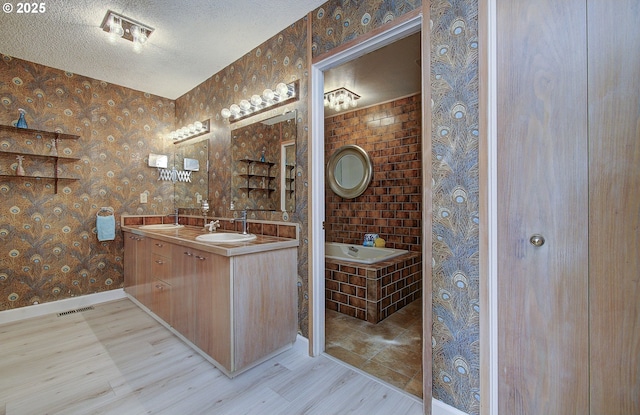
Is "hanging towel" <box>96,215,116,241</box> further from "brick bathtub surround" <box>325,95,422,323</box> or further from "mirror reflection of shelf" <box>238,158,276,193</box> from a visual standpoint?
"brick bathtub surround" <box>325,95,422,323</box>

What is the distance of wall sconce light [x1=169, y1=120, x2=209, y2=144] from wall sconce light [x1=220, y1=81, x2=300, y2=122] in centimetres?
40

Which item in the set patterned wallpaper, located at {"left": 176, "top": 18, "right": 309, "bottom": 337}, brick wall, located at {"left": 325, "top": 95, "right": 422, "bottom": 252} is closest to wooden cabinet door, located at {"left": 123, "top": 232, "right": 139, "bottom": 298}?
patterned wallpaper, located at {"left": 176, "top": 18, "right": 309, "bottom": 337}

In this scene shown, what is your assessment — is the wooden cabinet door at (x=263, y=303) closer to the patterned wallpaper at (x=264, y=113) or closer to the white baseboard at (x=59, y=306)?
the patterned wallpaper at (x=264, y=113)

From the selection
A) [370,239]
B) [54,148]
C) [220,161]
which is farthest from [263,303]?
[54,148]

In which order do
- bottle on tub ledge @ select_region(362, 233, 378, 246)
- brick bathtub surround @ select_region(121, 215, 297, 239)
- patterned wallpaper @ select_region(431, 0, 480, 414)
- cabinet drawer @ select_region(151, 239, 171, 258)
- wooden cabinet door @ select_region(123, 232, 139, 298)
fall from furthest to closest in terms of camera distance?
bottle on tub ledge @ select_region(362, 233, 378, 246) < wooden cabinet door @ select_region(123, 232, 139, 298) < cabinet drawer @ select_region(151, 239, 171, 258) < brick bathtub surround @ select_region(121, 215, 297, 239) < patterned wallpaper @ select_region(431, 0, 480, 414)

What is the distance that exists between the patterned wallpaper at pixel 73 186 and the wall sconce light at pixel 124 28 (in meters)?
1.14

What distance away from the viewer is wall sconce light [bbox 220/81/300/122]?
212 centimetres

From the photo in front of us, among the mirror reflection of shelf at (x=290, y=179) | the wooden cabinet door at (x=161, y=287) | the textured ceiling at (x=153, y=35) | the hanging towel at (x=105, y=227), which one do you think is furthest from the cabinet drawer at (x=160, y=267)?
the textured ceiling at (x=153, y=35)

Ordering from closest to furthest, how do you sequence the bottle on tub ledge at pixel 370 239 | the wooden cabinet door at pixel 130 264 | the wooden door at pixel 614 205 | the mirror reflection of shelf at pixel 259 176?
the wooden door at pixel 614 205 → the mirror reflection of shelf at pixel 259 176 → the wooden cabinet door at pixel 130 264 → the bottle on tub ledge at pixel 370 239

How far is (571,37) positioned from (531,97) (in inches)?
9.4

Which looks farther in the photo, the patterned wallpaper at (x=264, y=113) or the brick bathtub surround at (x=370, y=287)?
the brick bathtub surround at (x=370, y=287)

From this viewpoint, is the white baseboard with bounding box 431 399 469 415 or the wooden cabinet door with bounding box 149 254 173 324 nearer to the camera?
the white baseboard with bounding box 431 399 469 415

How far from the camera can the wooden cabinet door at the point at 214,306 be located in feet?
5.53

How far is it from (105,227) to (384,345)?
3.14m
